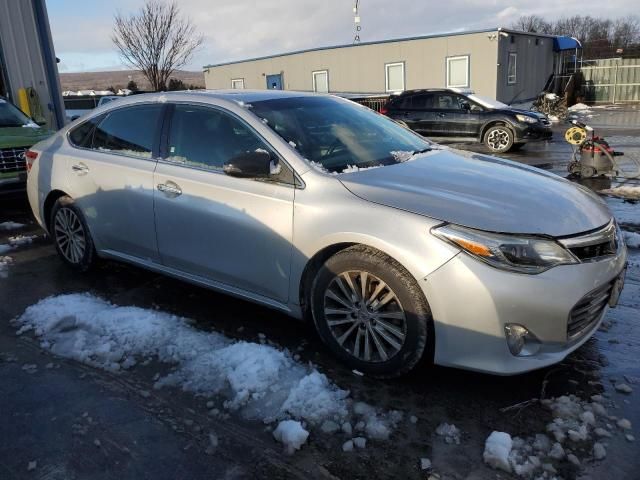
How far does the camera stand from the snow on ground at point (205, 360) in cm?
285

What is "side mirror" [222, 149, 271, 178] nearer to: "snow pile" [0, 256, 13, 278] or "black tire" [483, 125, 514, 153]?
"snow pile" [0, 256, 13, 278]

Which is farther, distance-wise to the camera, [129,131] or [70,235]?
[70,235]

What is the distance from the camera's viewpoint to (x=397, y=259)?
2.89 metres

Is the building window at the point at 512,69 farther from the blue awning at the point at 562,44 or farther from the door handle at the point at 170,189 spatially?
the door handle at the point at 170,189

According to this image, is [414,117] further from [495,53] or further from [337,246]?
[337,246]

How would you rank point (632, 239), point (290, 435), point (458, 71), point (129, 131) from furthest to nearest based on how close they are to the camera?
point (458, 71) < point (632, 239) < point (129, 131) < point (290, 435)

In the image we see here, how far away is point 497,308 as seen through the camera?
2.69 metres

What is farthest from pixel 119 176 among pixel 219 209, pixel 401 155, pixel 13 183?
pixel 13 183

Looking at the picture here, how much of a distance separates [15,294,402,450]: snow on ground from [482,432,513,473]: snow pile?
18.4 inches

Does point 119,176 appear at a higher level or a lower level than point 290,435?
higher

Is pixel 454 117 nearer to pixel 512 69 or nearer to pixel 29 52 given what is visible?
pixel 29 52

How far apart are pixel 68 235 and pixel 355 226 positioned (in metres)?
3.18

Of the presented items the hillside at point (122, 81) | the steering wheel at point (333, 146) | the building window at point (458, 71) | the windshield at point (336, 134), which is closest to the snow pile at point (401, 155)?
the windshield at point (336, 134)

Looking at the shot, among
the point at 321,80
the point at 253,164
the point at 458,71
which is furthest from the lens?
the point at 321,80
